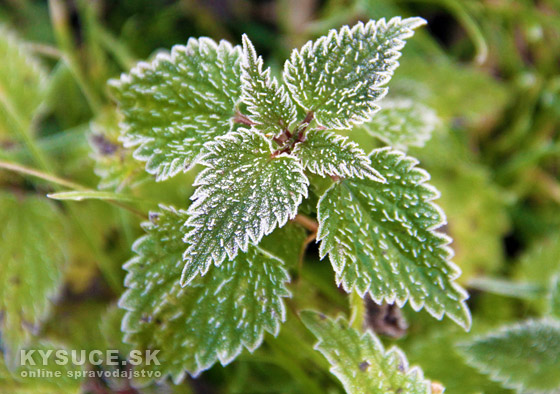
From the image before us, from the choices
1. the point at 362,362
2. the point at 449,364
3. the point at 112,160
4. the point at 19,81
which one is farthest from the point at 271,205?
the point at 19,81

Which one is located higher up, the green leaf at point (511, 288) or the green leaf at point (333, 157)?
the green leaf at point (333, 157)

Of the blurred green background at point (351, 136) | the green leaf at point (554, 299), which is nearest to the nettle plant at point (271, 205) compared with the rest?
the blurred green background at point (351, 136)

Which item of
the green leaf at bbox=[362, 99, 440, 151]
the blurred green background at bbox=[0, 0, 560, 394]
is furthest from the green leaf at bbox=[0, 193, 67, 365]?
the green leaf at bbox=[362, 99, 440, 151]

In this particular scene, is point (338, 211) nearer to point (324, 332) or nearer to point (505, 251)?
point (324, 332)

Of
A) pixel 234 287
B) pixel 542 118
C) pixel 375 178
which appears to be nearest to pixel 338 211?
pixel 375 178

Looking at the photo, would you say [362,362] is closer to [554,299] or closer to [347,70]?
[347,70]

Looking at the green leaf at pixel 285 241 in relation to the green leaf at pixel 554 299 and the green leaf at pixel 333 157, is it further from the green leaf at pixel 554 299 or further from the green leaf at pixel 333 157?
the green leaf at pixel 554 299

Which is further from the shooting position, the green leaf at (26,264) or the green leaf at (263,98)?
the green leaf at (26,264)
